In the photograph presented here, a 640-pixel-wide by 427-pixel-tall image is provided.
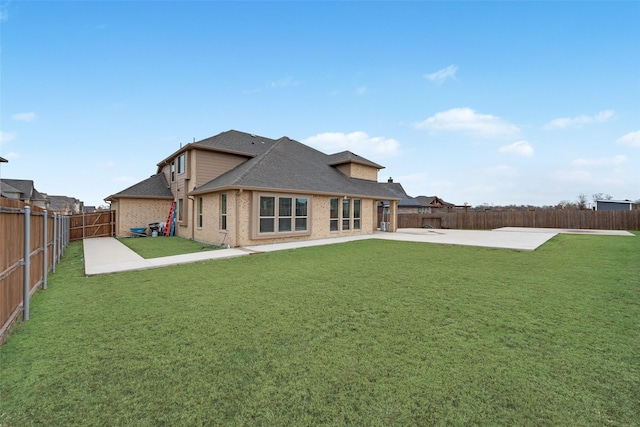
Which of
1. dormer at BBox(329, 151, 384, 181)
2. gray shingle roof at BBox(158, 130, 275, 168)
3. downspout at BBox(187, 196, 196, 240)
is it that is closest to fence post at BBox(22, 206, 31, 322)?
gray shingle roof at BBox(158, 130, 275, 168)

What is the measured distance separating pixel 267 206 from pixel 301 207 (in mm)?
1920

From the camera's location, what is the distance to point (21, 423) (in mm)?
1936

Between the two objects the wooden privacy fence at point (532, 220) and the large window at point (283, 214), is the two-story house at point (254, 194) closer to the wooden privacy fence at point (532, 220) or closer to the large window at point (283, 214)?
the large window at point (283, 214)

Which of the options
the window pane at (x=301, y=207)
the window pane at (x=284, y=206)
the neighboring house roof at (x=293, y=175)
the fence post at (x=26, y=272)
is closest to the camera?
the fence post at (x=26, y=272)

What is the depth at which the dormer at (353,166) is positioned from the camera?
60.6 feet

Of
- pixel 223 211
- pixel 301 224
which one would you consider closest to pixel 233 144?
pixel 223 211

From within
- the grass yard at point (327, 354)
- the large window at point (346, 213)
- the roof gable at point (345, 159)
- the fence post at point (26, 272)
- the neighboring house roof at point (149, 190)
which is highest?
the roof gable at point (345, 159)

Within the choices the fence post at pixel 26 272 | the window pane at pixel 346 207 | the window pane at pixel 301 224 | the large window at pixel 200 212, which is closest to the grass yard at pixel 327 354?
the fence post at pixel 26 272

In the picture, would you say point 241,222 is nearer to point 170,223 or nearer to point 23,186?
point 170,223

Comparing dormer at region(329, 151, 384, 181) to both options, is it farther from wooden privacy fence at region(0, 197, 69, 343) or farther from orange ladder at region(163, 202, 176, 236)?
wooden privacy fence at region(0, 197, 69, 343)

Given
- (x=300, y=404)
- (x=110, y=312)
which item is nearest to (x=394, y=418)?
(x=300, y=404)

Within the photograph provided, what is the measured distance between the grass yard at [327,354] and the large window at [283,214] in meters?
6.38

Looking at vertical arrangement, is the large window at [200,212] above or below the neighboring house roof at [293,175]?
below

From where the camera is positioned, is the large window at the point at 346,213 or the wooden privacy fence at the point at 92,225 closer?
the wooden privacy fence at the point at 92,225
